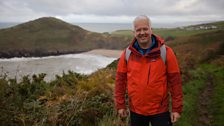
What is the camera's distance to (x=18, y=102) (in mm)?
5824

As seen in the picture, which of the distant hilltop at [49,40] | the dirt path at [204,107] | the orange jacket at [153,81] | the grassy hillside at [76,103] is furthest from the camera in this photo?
the distant hilltop at [49,40]

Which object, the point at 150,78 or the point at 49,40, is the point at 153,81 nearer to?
the point at 150,78

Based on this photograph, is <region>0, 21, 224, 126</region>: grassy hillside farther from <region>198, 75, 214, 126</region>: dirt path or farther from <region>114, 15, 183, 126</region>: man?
<region>114, 15, 183, 126</region>: man

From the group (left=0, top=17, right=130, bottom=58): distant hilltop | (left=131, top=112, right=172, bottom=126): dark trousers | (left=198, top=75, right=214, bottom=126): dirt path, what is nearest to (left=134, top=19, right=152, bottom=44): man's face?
(left=131, top=112, right=172, bottom=126): dark trousers

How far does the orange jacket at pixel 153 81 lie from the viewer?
11.1 ft

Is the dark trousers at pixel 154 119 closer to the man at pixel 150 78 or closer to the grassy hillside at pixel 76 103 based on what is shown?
the man at pixel 150 78

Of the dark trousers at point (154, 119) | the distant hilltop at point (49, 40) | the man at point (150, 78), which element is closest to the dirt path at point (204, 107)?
the dark trousers at point (154, 119)

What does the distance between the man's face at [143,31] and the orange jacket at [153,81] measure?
0.15 meters

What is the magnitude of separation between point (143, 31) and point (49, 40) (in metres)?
51.5

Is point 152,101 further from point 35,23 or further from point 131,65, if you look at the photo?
point 35,23

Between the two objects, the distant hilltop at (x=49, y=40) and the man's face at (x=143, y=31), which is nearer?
the man's face at (x=143, y=31)

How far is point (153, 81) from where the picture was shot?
339 cm

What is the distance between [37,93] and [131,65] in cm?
496

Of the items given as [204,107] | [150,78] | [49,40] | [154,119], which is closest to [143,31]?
[150,78]
